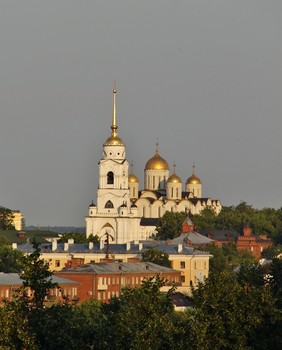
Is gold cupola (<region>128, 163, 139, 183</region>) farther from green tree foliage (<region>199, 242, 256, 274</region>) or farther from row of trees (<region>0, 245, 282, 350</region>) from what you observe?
row of trees (<region>0, 245, 282, 350</region>)

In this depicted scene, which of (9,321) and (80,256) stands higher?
(80,256)

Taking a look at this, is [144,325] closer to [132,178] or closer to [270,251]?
[270,251]

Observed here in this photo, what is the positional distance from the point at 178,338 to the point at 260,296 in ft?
Result: 18.0

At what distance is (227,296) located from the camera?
7350 cm

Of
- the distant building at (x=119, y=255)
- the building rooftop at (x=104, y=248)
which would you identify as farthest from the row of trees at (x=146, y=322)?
the building rooftop at (x=104, y=248)

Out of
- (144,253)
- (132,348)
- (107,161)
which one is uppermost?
(107,161)

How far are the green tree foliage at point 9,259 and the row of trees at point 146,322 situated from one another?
42.3m

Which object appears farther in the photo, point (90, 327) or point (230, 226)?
point (230, 226)

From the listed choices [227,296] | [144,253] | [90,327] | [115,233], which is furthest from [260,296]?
[115,233]

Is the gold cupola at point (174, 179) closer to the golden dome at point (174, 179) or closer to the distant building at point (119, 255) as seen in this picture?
the golden dome at point (174, 179)

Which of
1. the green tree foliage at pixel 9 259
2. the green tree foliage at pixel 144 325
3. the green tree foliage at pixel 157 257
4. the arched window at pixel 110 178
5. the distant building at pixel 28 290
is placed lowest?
the green tree foliage at pixel 144 325

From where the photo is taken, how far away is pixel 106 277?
114m

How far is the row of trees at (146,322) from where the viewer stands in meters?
68.7

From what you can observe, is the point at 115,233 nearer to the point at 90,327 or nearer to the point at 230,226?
the point at 230,226
